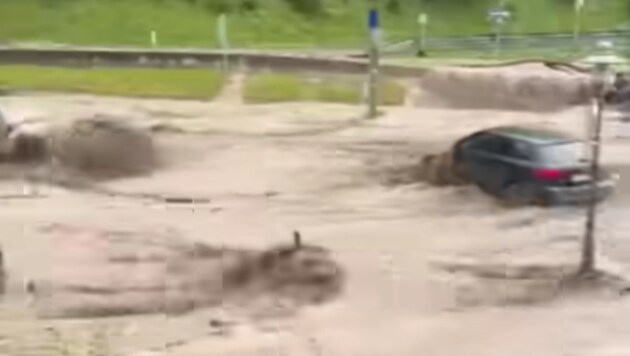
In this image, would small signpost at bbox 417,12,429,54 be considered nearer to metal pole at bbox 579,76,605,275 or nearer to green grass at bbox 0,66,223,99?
green grass at bbox 0,66,223,99

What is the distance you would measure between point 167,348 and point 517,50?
4316 cm

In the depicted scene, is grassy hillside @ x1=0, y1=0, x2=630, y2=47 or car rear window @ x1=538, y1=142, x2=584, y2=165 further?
grassy hillside @ x1=0, y1=0, x2=630, y2=47

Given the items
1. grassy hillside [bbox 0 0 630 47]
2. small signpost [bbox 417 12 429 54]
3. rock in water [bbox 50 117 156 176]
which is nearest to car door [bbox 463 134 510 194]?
rock in water [bbox 50 117 156 176]

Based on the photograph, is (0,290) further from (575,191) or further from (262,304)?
(575,191)

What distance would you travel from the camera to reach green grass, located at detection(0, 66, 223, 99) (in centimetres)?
4703

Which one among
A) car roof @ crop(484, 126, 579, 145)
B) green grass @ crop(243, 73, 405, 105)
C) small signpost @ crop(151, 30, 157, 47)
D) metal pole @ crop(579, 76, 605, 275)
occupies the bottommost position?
green grass @ crop(243, 73, 405, 105)

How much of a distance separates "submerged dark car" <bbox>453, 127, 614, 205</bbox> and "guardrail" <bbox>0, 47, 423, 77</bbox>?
23966 mm

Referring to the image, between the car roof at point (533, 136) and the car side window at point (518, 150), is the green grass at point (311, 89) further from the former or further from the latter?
the car side window at point (518, 150)

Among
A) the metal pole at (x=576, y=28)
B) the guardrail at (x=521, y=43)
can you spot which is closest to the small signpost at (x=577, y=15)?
the metal pole at (x=576, y=28)

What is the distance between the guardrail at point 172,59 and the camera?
49531mm

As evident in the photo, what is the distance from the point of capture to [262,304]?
679 inches

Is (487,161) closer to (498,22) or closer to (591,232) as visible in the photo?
(591,232)

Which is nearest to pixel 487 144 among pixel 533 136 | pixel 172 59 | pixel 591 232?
pixel 533 136

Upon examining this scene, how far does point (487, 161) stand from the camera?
2503 centimetres
